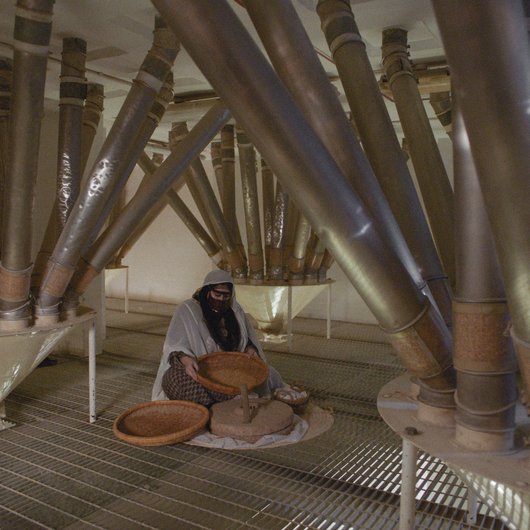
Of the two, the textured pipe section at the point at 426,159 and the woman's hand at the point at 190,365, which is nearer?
the textured pipe section at the point at 426,159

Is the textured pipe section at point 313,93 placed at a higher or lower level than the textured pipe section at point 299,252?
higher

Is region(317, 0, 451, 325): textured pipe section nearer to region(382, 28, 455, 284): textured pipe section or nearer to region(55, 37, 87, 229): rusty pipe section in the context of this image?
region(382, 28, 455, 284): textured pipe section

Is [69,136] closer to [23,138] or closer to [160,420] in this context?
[23,138]

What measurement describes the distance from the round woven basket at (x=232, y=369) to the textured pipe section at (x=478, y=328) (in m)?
2.10

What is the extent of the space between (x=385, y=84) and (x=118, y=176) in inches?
89.9

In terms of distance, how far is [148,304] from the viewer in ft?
30.4

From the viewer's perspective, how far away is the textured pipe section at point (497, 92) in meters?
0.92

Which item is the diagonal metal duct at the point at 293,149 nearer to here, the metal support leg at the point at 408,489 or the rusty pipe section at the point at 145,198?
the metal support leg at the point at 408,489

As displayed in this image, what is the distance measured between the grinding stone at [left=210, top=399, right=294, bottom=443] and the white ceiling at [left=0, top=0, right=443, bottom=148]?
246cm

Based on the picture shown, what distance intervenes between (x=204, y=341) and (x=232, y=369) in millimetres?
308

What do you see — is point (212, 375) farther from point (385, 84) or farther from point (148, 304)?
point (148, 304)

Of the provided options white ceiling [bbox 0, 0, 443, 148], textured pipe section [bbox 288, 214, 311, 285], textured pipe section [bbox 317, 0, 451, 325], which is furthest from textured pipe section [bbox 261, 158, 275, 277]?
textured pipe section [bbox 317, 0, 451, 325]

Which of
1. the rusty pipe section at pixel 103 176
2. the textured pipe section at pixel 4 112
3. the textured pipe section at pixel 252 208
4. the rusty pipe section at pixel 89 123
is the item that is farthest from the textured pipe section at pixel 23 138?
the textured pipe section at pixel 252 208

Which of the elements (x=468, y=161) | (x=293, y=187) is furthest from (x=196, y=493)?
(x=468, y=161)
